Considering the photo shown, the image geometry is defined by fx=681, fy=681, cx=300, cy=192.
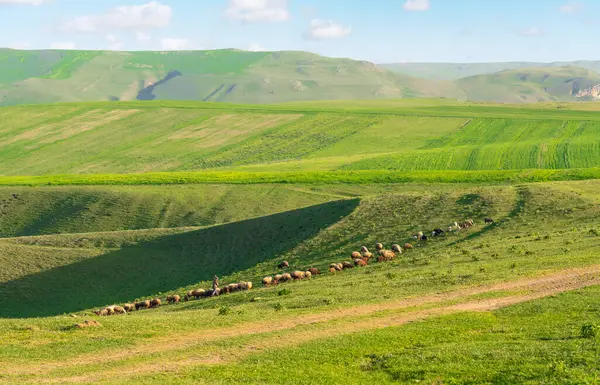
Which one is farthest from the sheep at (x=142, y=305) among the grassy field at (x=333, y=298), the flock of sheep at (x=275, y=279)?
the grassy field at (x=333, y=298)

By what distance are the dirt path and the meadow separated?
142mm

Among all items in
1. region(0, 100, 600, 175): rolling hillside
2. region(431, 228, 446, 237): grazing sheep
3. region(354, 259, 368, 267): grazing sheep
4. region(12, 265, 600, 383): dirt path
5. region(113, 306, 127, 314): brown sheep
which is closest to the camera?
region(12, 265, 600, 383): dirt path

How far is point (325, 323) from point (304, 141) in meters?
139

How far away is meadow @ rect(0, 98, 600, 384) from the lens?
25.2m

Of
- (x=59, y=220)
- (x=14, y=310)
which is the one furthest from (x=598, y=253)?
(x=59, y=220)

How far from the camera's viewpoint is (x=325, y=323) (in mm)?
30641

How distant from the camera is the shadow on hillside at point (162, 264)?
192ft

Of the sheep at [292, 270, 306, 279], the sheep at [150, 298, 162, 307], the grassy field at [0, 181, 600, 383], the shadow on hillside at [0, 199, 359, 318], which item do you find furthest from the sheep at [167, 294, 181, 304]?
the shadow on hillside at [0, 199, 359, 318]

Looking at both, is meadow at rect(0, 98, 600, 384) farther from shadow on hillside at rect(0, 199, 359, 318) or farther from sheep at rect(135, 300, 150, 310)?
sheep at rect(135, 300, 150, 310)

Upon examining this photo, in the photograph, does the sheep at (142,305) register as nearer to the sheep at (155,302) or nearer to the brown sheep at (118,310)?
the sheep at (155,302)

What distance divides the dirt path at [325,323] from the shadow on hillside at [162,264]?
28.5m

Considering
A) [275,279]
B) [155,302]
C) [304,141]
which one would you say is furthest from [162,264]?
[304,141]

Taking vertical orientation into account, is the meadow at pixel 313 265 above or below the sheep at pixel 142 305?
above

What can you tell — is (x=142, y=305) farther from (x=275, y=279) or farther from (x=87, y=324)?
(x=87, y=324)
